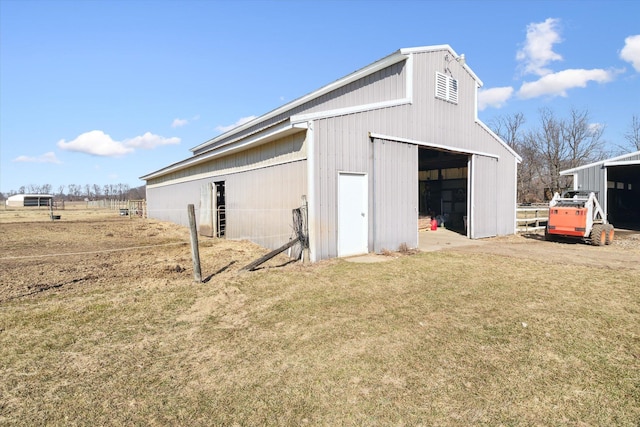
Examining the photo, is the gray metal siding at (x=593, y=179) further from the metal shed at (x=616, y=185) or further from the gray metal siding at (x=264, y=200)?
the gray metal siding at (x=264, y=200)

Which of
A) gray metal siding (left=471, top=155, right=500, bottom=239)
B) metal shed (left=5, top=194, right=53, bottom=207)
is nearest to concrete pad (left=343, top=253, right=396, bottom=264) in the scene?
gray metal siding (left=471, top=155, right=500, bottom=239)

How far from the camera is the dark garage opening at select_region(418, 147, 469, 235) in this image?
57.8 feet

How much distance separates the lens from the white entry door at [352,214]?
896 centimetres

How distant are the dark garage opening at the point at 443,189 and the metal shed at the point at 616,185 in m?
5.27

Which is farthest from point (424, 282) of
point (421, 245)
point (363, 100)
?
point (363, 100)

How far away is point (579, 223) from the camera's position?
1134cm

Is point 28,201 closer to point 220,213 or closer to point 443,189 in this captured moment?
point 220,213

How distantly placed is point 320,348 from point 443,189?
1749 cm

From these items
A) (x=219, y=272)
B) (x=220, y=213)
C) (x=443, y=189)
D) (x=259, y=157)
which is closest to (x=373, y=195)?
(x=259, y=157)

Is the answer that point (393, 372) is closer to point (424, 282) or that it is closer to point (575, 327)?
point (575, 327)

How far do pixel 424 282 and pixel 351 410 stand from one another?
14.1 feet

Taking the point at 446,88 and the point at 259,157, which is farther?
the point at 446,88

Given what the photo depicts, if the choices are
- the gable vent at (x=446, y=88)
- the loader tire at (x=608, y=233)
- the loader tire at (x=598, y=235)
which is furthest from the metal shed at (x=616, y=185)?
the gable vent at (x=446, y=88)

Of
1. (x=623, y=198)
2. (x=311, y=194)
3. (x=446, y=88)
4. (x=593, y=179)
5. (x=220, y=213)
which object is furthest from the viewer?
(x=623, y=198)
